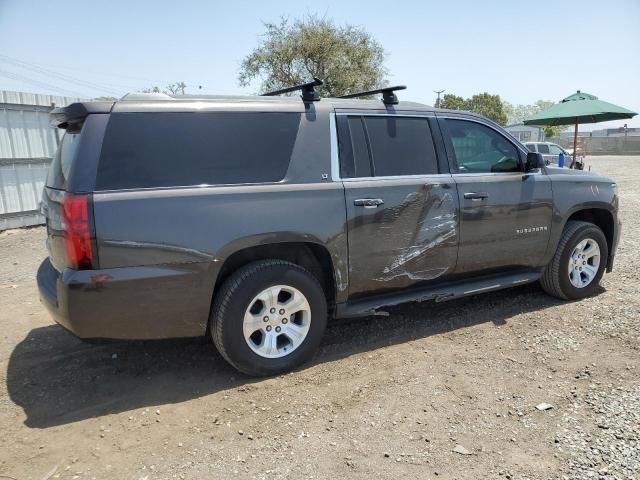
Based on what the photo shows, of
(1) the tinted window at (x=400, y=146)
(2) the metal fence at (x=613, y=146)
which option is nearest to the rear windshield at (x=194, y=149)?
(1) the tinted window at (x=400, y=146)

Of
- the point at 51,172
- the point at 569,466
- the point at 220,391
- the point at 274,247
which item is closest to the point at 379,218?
the point at 274,247

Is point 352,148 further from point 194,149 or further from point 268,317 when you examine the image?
point 268,317

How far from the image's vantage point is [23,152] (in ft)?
30.0

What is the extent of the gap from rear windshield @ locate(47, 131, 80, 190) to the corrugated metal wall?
6649mm

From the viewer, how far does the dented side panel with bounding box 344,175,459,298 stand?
367 centimetres

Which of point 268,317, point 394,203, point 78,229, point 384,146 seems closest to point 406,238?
point 394,203

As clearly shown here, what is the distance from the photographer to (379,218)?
371 centimetres

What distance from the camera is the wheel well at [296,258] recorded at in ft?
11.1

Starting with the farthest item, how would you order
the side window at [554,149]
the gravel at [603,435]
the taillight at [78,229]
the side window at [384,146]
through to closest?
1. the side window at [554,149]
2. the side window at [384,146]
3. the taillight at [78,229]
4. the gravel at [603,435]

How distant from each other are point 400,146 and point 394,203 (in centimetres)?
53

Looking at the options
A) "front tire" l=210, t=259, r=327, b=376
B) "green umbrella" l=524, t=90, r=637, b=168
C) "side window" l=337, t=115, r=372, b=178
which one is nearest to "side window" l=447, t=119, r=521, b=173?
"side window" l=337, t=115, r=372, b=178

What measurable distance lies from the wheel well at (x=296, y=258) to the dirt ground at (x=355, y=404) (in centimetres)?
63

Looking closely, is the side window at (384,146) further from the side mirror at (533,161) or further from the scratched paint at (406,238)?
the side mirror at (533,161)

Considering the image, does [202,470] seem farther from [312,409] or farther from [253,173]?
[253,173]
